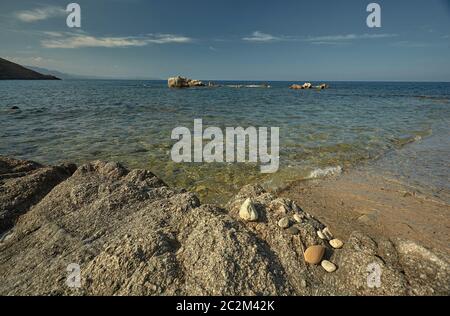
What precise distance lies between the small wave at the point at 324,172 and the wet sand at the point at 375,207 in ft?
0.97

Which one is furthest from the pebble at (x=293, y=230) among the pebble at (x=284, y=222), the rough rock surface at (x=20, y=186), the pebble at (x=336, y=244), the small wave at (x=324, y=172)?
the rough rock surface at (x=20, y=186)

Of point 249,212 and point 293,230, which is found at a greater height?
point 249,212

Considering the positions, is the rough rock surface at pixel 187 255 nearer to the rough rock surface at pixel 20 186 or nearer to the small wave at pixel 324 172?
the rough rock surface at pixel 20 186

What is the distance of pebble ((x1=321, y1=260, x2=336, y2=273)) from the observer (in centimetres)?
297

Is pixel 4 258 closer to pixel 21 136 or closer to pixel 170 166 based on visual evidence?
pixel 170 166

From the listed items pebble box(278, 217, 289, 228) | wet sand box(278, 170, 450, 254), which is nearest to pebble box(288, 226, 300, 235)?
pebble box(278, 217, 289, 228)

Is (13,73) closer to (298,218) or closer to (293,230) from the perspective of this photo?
(298,218)

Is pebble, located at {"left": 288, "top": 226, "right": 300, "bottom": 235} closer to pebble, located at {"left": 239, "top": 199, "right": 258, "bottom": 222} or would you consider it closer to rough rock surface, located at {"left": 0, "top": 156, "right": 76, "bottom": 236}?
pebble, located at {"left": 239, "top": 199, "right": 258, "bottom": 222}

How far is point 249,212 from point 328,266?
1185 millimetres

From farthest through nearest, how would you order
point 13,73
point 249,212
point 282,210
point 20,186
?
point 13,73 → point 20,186 → point 282,210 → point 249,212

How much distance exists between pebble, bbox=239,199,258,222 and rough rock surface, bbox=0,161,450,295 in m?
0.07

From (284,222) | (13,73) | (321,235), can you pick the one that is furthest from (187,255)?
(13,73)

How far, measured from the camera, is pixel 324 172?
7527mm

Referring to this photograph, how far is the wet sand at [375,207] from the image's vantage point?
4.39m
